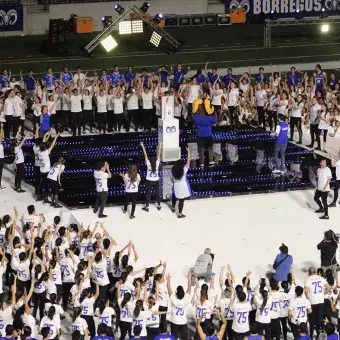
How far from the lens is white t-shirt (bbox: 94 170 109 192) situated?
2447 centimetres

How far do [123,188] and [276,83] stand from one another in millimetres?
8068

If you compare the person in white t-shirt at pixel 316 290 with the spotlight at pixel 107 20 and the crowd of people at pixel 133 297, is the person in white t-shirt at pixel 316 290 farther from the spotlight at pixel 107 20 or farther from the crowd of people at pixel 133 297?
the spotlight at pixel 107 20

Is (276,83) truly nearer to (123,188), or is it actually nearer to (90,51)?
(123,188)

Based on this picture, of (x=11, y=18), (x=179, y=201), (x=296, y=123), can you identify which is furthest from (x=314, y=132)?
(x=11, y=18)

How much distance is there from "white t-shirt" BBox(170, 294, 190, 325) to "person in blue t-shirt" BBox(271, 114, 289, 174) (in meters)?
9.57

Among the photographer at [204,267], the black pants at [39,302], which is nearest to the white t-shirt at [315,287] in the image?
the photographer at [204,267]

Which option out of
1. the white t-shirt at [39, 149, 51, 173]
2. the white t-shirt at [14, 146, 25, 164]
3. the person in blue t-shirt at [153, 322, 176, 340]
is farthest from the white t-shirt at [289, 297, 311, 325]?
the white t-shirt at [14, 146, 25, 164]

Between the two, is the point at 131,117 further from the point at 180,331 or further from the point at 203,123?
the point at 180,331

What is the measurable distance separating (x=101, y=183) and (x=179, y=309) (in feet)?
21.2

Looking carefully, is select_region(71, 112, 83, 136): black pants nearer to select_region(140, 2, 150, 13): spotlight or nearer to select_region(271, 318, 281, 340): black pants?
select_region(140, 2, 150, 13): spotlight

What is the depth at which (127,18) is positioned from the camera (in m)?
44.9

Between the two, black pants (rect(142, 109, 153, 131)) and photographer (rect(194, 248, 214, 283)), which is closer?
photographer (rect(194, 248, 214, 283))

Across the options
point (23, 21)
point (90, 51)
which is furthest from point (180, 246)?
point (23, 21)

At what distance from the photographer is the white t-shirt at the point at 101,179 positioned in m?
24.5
